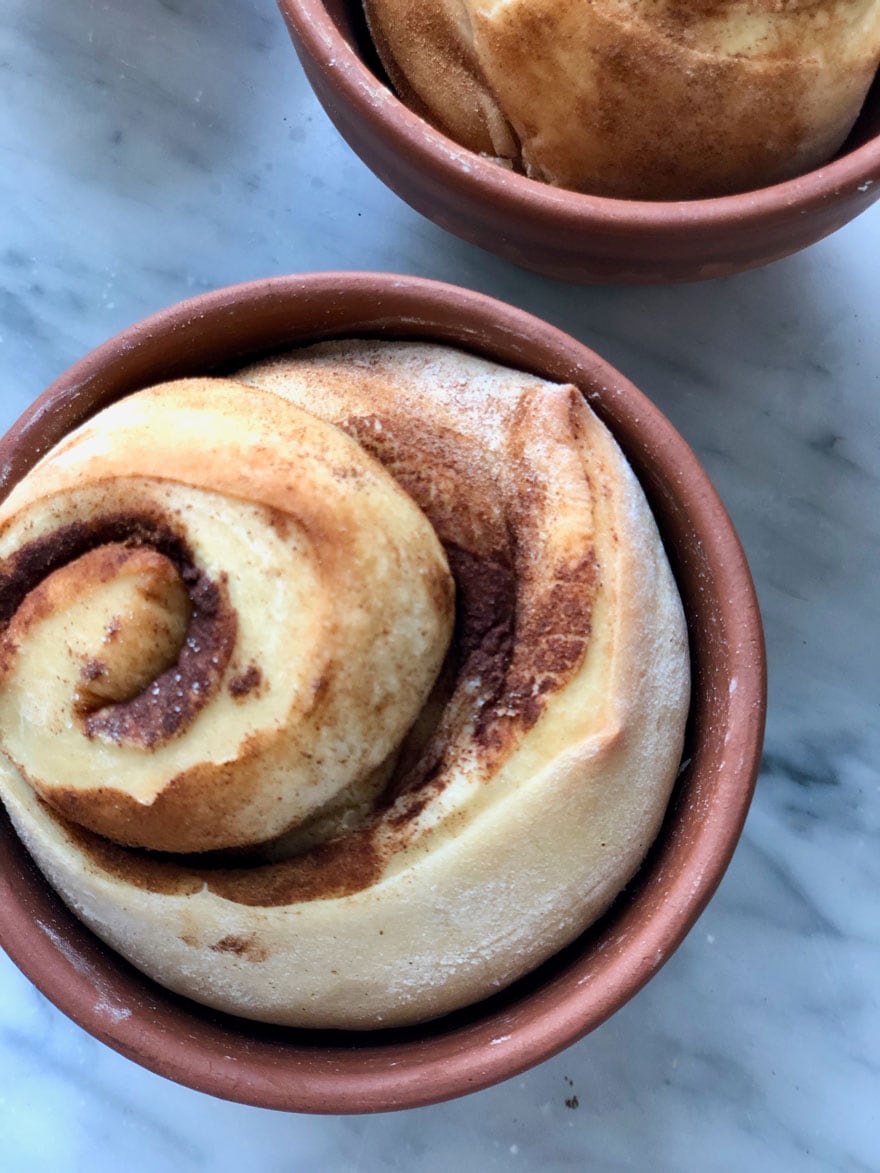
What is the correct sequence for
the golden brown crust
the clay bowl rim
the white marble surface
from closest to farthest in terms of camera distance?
the golden brown crust, the clay bowl rim, the white marble surface

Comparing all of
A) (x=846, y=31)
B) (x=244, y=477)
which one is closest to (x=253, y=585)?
(x=244, y=477)

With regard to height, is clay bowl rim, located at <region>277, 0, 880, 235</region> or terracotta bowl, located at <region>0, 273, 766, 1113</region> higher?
clay bowl rim, located at <region>277, 0, 880, 235</region>

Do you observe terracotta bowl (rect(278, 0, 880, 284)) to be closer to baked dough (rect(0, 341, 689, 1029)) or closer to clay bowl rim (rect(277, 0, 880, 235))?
clay bowl rim (rect(277, 0, 880, 235))

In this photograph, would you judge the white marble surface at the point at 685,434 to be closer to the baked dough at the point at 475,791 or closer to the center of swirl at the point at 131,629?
the baked dough at the point at 475,791

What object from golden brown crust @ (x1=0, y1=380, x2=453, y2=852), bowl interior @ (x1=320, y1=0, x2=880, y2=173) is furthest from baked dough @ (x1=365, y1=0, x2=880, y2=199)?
golden brown crust @ (x1=0, y1=380, x2=453, y2=852)

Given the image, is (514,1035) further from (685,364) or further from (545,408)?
(685,364)

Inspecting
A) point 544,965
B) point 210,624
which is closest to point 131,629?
point 210,624

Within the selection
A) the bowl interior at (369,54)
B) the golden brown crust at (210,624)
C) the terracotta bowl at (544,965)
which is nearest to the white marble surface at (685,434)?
the bowl interior at (369,54)

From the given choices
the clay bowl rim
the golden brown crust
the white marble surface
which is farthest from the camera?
the white marble surface
